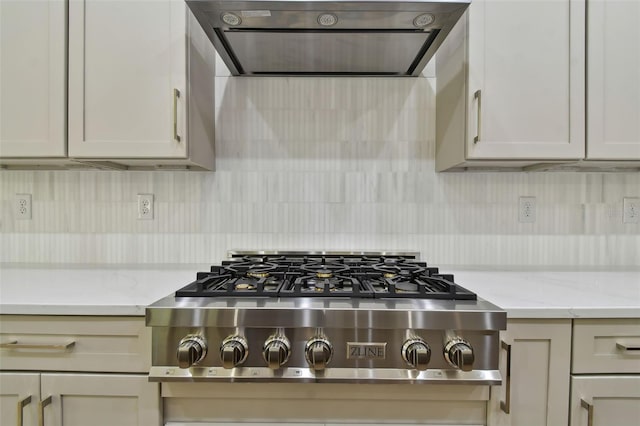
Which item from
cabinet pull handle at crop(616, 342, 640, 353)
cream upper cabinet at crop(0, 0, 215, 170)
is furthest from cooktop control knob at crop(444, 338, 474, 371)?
cream upper cabinet at crop(0, 0, 215, 170)

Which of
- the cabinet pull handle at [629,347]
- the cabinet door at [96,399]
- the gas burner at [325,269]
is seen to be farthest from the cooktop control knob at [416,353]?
the cabinet door at [96,399]

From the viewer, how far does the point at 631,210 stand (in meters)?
1.54

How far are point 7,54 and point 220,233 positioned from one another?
100 centimetres

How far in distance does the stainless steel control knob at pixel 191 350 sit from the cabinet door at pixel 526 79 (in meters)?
1.07

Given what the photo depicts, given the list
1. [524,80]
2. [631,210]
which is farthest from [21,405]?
[631,210]

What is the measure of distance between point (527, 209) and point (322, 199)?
Result: 0.93m

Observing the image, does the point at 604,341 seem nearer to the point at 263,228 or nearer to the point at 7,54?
the point at 263,228

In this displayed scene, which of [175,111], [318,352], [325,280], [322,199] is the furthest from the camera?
[322,199]

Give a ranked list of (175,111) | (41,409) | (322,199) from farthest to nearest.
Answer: (322,199) → (175,111) → (41,409)

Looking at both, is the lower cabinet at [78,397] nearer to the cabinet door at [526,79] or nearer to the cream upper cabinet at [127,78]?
the cream upper cabinet at [127,78]

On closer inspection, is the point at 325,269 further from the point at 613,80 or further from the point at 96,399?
the point at 613,80

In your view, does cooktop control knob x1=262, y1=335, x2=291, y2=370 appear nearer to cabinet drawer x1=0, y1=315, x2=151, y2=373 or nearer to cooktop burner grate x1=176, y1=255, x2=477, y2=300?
cooktop burner grate x1=176, y1=255, x2=477, y2=300

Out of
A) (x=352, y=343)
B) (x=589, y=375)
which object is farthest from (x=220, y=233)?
(x=589, y=375)

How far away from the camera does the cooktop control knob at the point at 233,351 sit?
825 mm
